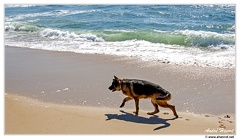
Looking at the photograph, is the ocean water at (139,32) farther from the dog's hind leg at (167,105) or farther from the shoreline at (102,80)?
the dog's hind leg at (167,105)

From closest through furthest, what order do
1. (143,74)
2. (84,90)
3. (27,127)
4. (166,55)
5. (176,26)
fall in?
(27,127) < (84,90) < (143,74) < (166,55) < (176,26)

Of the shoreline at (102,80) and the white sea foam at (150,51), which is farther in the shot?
the white sea foam at (150,51)

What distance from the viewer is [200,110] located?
762cm

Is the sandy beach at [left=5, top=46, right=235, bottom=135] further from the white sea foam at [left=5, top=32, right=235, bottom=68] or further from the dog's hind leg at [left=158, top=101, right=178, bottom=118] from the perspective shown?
the white sea foam at [left=5, top=32, right=235, bottom=68]

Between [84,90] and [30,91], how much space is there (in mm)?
1555

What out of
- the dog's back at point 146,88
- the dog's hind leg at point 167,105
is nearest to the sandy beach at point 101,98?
the dog's hind leg at point 167,105

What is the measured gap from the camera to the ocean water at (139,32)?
13.4m

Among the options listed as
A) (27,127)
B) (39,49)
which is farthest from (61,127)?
(39,49)

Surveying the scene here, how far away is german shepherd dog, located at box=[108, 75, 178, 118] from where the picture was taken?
718cm

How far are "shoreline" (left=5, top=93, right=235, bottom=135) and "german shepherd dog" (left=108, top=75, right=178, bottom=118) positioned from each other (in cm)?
29

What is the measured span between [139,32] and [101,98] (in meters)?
10.3

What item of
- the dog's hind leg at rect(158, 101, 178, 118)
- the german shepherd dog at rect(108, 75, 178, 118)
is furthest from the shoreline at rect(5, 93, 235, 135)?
the german shepherd dog at rect(108, 75, 178, 118)

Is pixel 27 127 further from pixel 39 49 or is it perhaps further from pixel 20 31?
pixel 20 31

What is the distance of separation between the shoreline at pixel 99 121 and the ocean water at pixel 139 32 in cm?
461
